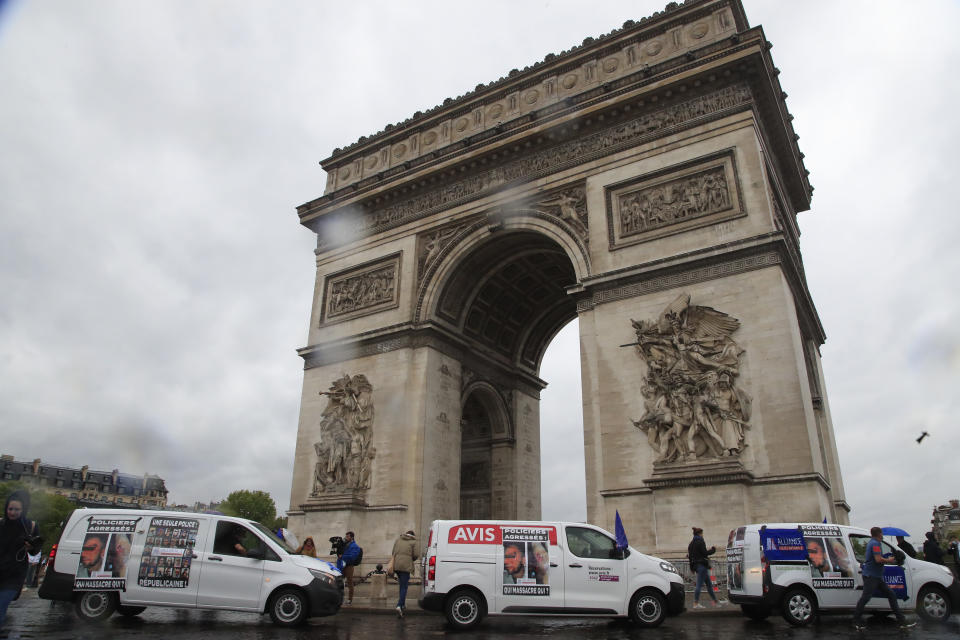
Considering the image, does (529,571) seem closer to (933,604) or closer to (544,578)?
(544,578)

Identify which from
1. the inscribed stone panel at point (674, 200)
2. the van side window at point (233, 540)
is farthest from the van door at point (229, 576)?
the inscribed stone panel at point (674, 200)

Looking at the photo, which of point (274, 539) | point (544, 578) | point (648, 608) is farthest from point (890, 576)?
point (274, 539)

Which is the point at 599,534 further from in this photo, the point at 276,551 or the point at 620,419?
the point at 620,419

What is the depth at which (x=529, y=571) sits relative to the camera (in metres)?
9.68

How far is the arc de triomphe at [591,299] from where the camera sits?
50.8 ft

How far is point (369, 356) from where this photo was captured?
72.7ft

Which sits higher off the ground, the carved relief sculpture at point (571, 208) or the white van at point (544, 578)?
the carved relief sculpture at point (571, 208)

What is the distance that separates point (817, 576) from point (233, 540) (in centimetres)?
887

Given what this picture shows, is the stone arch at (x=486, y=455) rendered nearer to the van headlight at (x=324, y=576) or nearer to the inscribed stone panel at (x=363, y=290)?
the inscribed stone panel at (x=363, y=290)

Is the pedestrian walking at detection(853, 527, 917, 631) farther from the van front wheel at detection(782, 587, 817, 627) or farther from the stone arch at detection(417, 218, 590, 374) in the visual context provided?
the stone arch at detection(417, 218, 590, 374)

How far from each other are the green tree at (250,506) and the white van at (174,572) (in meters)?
67.1

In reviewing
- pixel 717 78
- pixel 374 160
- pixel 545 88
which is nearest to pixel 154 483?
pixel 374 160

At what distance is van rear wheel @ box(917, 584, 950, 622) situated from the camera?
10184 millimetres

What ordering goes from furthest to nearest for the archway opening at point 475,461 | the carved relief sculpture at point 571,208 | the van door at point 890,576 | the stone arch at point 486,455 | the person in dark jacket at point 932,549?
the archway opening at point 475,461 → the stone arch at point 486,455 → the carved relief sculpture at point 571,208 → the person in dark jacket at point 932,549 → the van door at point 890,576
